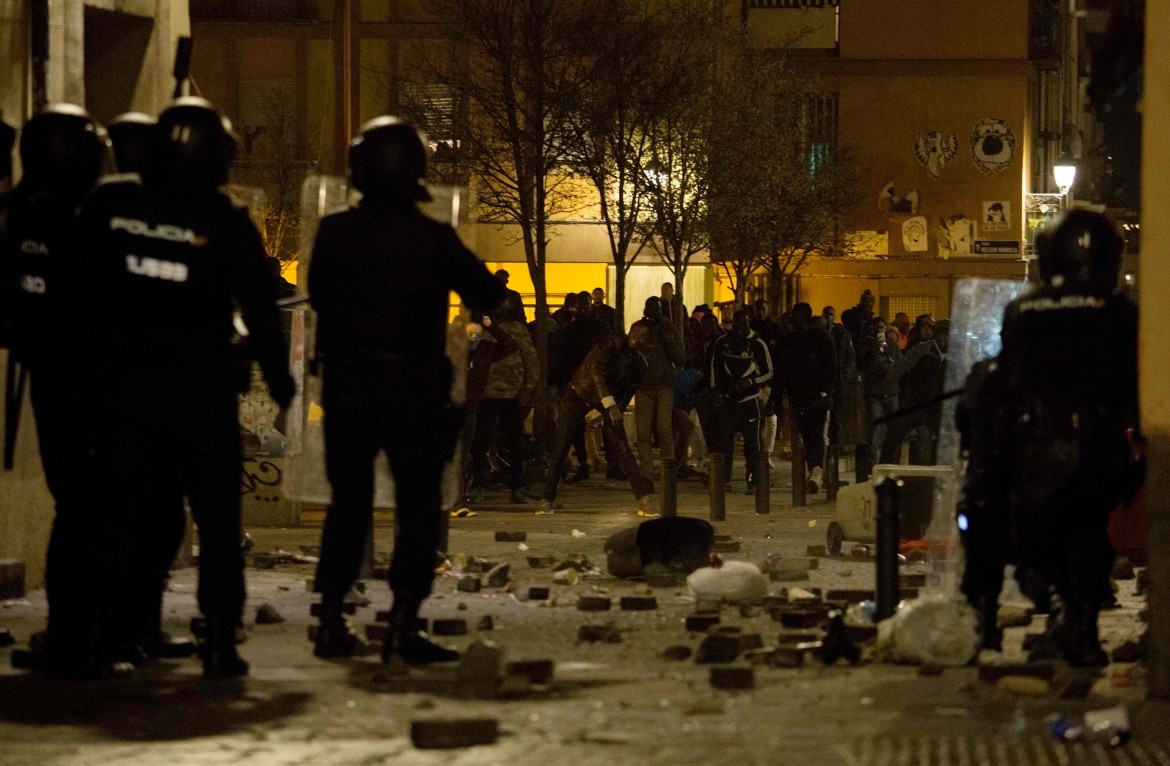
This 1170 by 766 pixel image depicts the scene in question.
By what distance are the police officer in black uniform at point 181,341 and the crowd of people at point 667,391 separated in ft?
26.7

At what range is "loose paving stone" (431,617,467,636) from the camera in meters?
9.15

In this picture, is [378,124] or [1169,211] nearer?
[1169,211]

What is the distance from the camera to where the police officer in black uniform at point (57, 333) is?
7.72 metres

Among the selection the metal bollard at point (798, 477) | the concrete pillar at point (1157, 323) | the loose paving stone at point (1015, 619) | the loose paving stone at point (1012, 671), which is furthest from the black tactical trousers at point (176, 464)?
the metal bollard at point (798, 477)

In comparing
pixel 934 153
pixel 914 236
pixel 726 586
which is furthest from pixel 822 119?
pixel 726 586

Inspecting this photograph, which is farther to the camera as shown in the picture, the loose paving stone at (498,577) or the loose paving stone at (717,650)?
the loose paving stone at (498,577)

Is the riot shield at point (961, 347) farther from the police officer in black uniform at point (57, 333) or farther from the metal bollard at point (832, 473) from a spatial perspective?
the metal bollard at point (832, 473)

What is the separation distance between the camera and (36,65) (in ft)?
35.4

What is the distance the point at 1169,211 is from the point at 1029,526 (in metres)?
1.51

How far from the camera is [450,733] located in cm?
636

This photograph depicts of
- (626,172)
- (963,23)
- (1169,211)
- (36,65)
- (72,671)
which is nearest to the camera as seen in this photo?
(1169,211)

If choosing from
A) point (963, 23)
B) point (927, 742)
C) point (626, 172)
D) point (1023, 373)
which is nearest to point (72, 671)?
point (927, 742)

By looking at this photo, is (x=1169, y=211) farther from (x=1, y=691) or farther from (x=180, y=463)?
(x=1, y=691)

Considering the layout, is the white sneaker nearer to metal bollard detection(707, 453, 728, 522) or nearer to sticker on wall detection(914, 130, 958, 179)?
metal bollard detection(707, 453, 728, 522)
